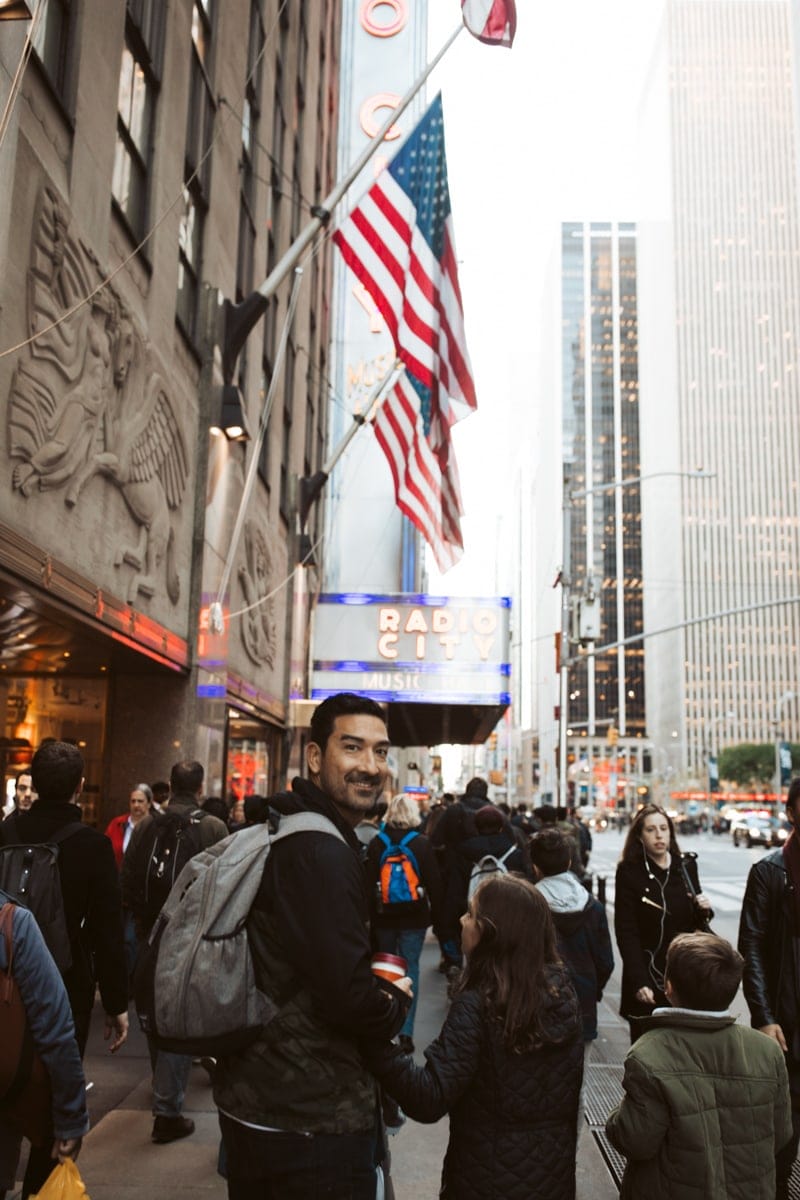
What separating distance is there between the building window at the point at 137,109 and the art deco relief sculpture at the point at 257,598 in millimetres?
6678

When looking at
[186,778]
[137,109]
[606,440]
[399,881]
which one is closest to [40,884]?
[186,778]

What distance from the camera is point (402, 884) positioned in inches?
322

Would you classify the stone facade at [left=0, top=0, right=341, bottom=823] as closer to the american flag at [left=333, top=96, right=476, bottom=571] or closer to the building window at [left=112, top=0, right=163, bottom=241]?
the building window at [left=112, top=0, right=163, bottom=241]

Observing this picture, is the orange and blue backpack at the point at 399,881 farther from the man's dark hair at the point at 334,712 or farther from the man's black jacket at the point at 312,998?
the man's black jacket at the point at 312,998

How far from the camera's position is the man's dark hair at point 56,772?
4426 mm

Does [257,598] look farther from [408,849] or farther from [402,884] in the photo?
[402,884]

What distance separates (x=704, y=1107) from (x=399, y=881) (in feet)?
17.0

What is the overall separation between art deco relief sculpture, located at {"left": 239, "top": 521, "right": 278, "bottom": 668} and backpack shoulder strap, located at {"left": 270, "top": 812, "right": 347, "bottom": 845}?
14.3 metres

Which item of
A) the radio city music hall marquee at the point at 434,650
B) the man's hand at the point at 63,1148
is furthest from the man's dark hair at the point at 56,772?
the radio city music hall marquee at the point at 434,650

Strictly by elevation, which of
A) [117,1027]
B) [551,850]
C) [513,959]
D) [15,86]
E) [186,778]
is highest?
[15,86]

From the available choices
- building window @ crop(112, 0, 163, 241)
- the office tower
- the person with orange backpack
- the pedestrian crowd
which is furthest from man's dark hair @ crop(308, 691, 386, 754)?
the office tower

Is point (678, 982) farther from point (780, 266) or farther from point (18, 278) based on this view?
point (780, 266)

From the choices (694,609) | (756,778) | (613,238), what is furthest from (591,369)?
(756,778)

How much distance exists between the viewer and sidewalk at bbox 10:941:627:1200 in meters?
5.05
